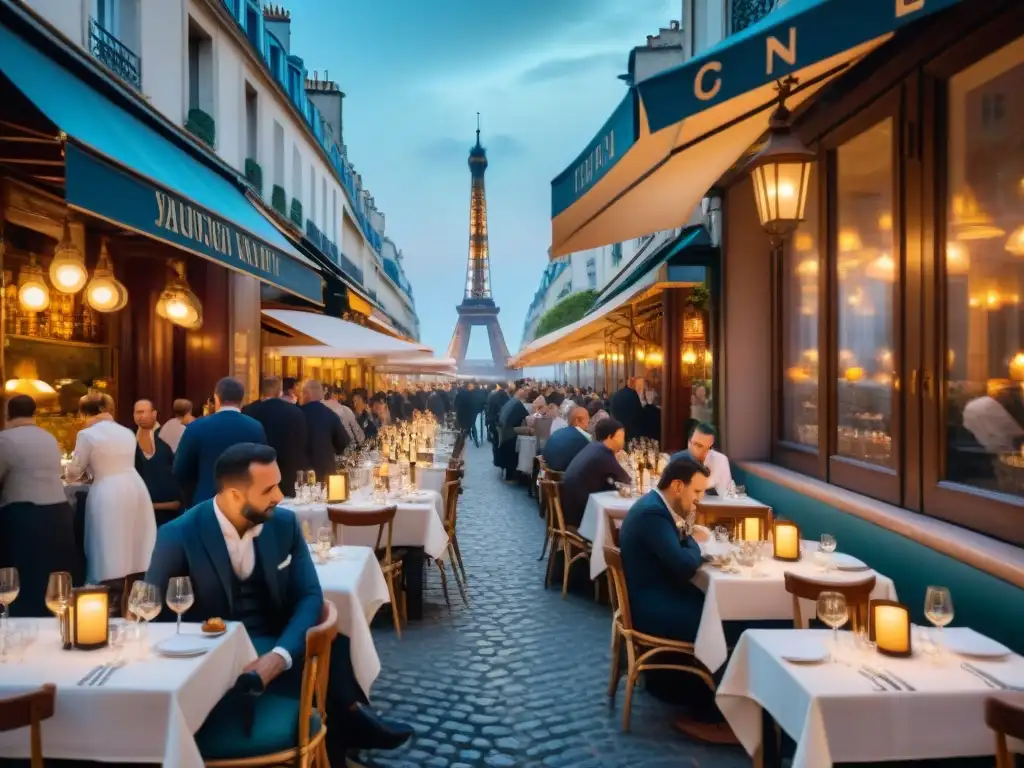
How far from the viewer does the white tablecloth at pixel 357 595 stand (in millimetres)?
4387

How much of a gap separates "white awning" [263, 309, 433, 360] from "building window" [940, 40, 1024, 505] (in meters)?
8.02

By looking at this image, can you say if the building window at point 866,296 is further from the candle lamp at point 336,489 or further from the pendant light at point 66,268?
the pendant light at point 66,268

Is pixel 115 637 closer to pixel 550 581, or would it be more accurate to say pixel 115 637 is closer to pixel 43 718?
pixel 43 718

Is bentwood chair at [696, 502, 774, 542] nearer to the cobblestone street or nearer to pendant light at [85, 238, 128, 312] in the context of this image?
the cobblestone street

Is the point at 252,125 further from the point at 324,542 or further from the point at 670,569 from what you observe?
the point at 670,569

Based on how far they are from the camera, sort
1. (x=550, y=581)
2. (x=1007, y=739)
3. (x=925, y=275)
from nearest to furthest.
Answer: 1. (x=1007, y=739)
2. (x=925, y=275)
3. (x=550, y=581)

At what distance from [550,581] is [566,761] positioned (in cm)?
389

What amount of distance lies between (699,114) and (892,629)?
318 centimetres

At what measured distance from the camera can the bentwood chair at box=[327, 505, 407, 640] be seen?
242 inches

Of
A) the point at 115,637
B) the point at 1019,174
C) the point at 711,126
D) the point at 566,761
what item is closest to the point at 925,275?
the point at 1019,174

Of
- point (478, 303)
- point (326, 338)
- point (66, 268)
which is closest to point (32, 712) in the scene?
point (66, 268)

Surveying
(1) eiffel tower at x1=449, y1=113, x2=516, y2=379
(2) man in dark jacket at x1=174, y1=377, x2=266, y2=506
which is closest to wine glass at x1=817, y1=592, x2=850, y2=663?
(2) man in dark jacket at x1=174, y1=377, x2=266, y2=506

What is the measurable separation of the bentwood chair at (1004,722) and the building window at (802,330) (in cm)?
508

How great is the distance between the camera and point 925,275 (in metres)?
5.38
